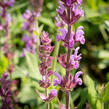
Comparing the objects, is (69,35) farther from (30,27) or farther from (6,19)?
(6,19)

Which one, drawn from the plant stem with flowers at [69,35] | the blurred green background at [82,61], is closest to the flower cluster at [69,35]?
the plant stem with flowers at [69,35]

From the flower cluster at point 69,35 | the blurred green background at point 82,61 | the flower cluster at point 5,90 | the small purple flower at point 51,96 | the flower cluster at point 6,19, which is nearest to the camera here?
the flower cluster at point 69,35

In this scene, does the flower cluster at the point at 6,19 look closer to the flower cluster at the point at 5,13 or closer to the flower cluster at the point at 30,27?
the flower cluster at the point at 5,13

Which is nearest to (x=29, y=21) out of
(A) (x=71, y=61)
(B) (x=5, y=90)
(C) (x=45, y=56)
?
(B) (x=5, y=90)

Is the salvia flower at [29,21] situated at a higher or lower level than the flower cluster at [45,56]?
higher

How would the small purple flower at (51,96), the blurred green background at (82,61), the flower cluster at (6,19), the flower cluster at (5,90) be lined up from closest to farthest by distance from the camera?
the small purple flower at (51,96) → the flower cluster at (5,90) → the blurred green background at (82,61) → the flower cluster at (6,19)

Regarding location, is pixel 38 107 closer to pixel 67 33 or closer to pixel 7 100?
pixel 7 100

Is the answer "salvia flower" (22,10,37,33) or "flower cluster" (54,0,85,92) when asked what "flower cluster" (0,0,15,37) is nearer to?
"salvia flower" (22,10,37,33)

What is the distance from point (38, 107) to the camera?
3.16m

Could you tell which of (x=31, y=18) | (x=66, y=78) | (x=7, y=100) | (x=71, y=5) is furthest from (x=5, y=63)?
(x=71, y=5)

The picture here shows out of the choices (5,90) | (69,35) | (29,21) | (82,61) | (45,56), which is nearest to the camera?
(69,35)

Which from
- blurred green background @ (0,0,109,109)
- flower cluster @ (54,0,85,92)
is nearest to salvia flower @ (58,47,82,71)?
flower cluster @ (54,0,85,92)

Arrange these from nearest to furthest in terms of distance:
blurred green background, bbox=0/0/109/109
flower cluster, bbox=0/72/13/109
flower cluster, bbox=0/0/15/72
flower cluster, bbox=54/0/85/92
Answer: flower cluster, bbox=54/0/85/92 → flower cluster, bbox=0/72/13/109 → blurred green background, bbox=0/0/109/109 → flower cluster, bbox=0/0/15/72

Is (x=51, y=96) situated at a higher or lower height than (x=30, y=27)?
lower
